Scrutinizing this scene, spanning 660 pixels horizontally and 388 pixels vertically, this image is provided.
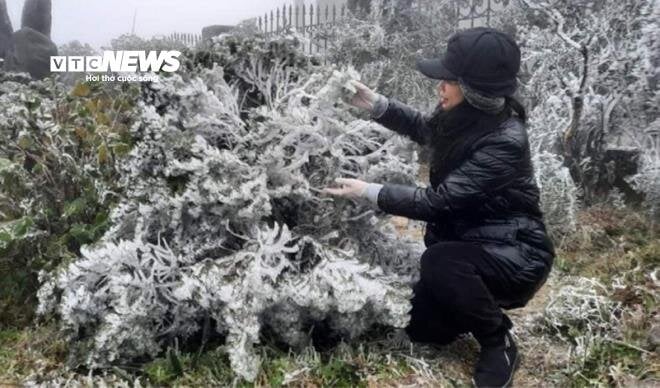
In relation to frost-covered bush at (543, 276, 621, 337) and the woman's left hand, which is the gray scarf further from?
frost-covered bush at (543, 276, 621, 337)

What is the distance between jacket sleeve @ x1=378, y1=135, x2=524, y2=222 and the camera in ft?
8.16

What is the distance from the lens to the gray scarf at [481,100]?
254cm

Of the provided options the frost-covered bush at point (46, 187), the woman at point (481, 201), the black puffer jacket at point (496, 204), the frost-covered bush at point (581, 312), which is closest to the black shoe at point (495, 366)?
the woman at point (481, 201)

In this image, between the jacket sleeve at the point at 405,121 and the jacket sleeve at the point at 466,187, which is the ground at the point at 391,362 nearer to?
the jacket sleeve at the point at 466,187

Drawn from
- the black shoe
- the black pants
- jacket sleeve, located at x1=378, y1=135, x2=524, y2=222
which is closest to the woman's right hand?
jacket sleeve, located at x1=378, y1=135, x2=524, y2=222

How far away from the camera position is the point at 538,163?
473 centimetres

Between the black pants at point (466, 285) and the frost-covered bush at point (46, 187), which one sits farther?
the frost-covered bush at point (46, 187)

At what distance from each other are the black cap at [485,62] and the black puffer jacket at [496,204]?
17 cm

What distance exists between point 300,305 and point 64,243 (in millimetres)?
1431

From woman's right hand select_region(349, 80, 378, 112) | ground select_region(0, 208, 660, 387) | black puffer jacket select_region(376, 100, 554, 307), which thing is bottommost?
ground select_region(0, 208, 660, 387)

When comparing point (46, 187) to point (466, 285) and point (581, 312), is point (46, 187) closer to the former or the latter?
point (466, 285)

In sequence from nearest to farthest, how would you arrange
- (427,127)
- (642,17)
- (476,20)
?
(427,127)
(642,17)
(476,20)

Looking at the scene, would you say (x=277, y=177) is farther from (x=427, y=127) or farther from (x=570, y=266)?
(x=570, y=266)

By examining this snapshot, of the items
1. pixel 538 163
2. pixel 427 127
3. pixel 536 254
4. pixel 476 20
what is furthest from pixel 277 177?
pixel 476 20
